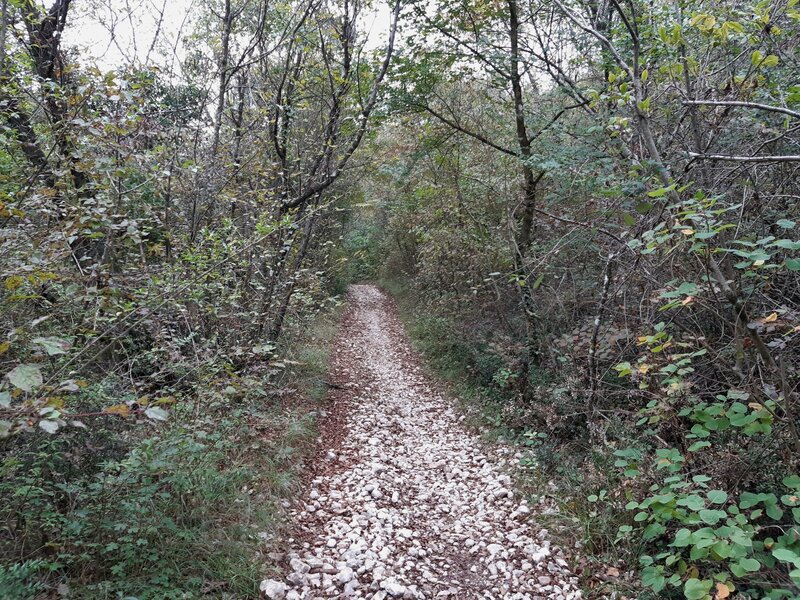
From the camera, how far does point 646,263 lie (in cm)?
467

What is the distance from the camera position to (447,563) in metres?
4.71

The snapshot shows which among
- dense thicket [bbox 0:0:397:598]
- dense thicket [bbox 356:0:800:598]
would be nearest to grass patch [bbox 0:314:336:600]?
dense thicket [bbox 0:0:397:598]

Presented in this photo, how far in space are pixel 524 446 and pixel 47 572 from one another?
19.4ft

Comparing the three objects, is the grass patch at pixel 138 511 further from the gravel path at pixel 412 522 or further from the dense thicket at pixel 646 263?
the dense thicket at pixel 646 263

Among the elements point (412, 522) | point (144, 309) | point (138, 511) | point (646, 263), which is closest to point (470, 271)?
point (646, 263)

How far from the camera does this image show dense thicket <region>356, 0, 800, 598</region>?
3361mm

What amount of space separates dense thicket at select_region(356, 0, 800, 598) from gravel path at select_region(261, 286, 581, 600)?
29.2 inches

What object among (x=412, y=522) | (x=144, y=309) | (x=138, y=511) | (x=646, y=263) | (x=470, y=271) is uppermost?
(x=646, y=263)

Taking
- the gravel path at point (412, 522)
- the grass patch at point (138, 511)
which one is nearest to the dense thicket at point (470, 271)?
the grass patch at point (138, 511)

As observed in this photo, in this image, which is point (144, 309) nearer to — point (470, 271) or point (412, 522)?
point (412, 522)

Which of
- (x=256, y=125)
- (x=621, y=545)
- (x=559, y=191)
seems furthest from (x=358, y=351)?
(x=621, y=545)

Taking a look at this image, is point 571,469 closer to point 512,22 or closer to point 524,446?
point 524,446

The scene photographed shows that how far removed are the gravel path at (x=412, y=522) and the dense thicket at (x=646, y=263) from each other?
2.43ft

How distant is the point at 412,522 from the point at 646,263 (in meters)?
4.03
